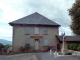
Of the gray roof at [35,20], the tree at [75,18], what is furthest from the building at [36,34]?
the tree at [75,18]

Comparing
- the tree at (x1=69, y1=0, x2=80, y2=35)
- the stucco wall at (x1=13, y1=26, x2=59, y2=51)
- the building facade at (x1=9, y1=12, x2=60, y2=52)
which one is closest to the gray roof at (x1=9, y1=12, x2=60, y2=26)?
the building facade at (x1=9, y1=12, x2=60, y2=52)

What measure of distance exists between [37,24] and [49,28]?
2.89 meters

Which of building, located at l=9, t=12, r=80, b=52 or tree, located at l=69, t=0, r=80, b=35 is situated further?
building, located at l=9, t=12, r=80, b=52

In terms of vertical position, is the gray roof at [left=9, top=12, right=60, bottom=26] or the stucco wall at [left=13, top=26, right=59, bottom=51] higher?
the gray roof at [left=9, top=12, right=60, bottom=26]

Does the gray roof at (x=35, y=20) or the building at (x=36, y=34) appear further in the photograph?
the gray roof at (x=35, y=20)

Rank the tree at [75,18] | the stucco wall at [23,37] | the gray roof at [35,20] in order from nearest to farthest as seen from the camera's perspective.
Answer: the tree at [75,18] → the stucco wall at [23,37] → the gray roof at [35,20]

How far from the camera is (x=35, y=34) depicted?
115 ft

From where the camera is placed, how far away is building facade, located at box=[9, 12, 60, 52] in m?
34.6

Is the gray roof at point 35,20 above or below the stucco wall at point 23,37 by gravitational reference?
above

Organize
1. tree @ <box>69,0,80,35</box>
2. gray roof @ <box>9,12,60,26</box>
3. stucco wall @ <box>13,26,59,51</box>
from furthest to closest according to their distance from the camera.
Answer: gray roof @ <box>9,12,60,26</box> → stucco wall @ <box>13,26,59,51</box> → tree @ <box>69,0,80,35</box>

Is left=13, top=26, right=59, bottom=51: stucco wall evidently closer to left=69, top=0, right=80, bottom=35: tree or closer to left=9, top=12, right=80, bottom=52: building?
left=9, top=12, right=80, bottom=52: building

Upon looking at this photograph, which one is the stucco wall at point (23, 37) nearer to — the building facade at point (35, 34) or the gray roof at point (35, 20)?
the building facade at point (35, 34)

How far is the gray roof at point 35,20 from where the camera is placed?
35.1 meters

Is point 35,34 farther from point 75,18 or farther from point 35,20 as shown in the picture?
point 75,18
